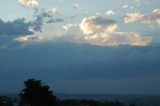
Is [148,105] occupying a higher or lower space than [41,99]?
higher

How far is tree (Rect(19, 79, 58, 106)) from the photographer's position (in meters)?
83.0

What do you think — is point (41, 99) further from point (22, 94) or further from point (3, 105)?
point (3, 105)

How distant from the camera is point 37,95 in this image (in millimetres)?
83938

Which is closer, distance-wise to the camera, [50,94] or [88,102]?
[50,94]

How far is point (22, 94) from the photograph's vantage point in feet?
278

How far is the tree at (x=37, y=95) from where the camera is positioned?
8300 cm

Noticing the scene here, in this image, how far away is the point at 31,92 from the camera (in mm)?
A: 83438

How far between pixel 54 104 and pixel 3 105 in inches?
1112

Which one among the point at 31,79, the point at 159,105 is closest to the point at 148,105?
the point at 159,105

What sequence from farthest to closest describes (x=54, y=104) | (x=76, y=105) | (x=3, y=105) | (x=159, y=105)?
1. (x=159, y=105)
2. (x=76, y=105)
3. (x=3, y=105)
4. (x=54, y=104)

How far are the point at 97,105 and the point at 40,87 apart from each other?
63.9 m

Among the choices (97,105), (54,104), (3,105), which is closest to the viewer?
(54,104)

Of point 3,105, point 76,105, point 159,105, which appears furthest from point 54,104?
point 159,105

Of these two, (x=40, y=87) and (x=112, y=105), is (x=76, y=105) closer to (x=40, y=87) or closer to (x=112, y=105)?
(x=112, y=105)
